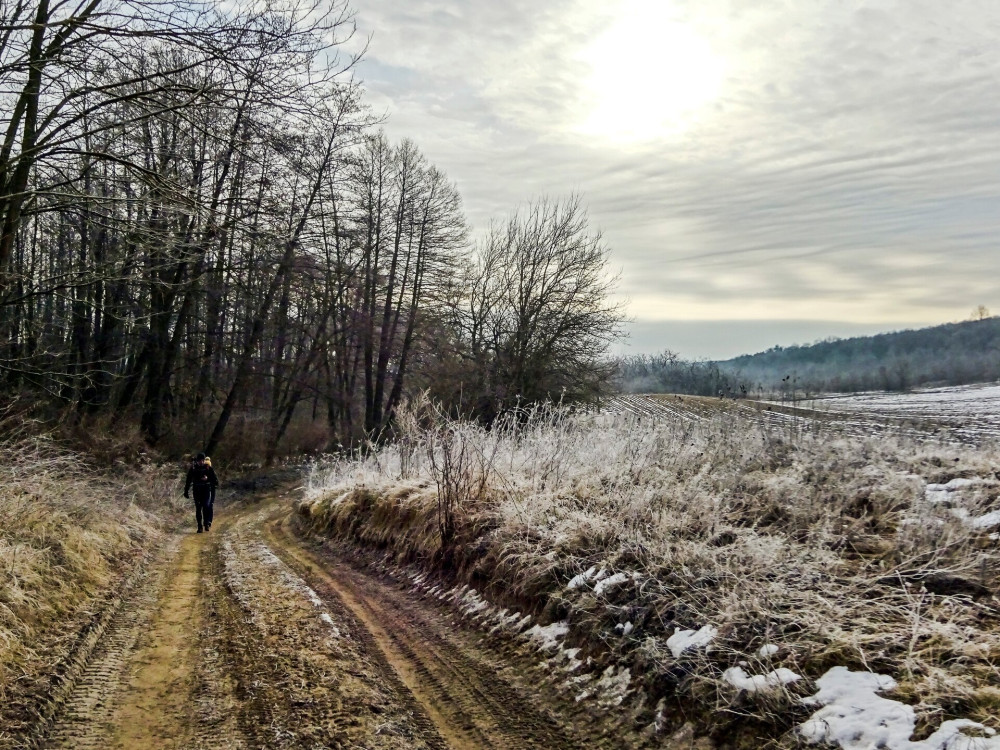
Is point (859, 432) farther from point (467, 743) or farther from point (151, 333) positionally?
point (151, 333)

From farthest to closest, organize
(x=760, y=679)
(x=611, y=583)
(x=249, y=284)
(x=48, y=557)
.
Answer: (x=249, y=284)
(x=48, y=557)
(x=611, y=583)
(x=760, y=679)

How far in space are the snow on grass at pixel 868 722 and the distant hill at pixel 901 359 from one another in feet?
173

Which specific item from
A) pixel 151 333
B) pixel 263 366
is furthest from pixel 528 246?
pixel 151 333

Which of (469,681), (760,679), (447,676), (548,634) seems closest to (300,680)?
(447,676)

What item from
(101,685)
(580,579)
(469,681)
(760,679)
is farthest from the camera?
(580,579)

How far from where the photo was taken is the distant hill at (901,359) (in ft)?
266

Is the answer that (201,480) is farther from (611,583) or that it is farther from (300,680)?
(611,583)

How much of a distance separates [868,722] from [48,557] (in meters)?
7.46

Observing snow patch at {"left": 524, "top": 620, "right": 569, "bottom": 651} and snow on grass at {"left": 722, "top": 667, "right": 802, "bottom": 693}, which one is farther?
snow patch at {"left": 524, "top": 620, "right": 569, "bottom": 651}

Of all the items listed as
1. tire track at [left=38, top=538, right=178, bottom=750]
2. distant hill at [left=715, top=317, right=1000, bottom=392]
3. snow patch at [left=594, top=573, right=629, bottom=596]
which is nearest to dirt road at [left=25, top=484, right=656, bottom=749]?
tire track at [left=38, top=538, right=178, bottom=750]

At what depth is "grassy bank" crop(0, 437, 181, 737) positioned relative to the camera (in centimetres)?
457

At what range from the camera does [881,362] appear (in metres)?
126

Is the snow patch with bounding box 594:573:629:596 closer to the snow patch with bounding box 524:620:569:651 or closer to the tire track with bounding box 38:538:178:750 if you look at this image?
the snow patch with bounding box 524:620:569:651

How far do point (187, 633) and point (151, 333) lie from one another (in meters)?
19.3
